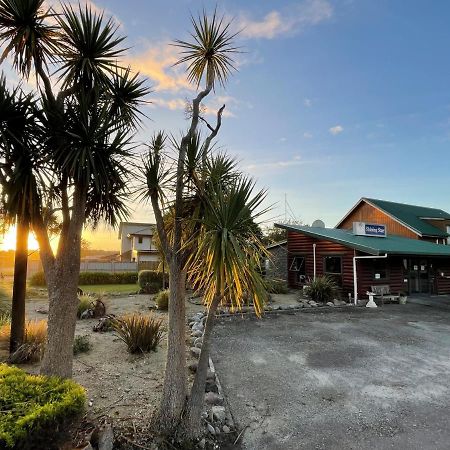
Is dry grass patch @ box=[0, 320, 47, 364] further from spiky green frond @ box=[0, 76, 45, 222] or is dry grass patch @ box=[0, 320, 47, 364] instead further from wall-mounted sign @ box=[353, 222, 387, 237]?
wall-mounted sign @ box=[353, 222, 387, 237]

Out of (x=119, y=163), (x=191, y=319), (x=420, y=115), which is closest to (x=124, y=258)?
(x=191, y=319)

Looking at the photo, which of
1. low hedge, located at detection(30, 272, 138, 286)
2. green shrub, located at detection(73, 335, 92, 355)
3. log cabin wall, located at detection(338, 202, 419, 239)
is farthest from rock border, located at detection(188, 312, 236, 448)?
log cabin wall, located at detection(338, 202, 419, 239)

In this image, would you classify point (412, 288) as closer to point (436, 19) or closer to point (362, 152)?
point (362, 152)

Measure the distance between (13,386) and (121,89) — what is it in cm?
427

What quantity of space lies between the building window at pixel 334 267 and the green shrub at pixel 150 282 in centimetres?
959

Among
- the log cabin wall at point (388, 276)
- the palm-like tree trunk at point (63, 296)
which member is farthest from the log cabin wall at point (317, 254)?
the palm-like tree trunk at point (63, 296)

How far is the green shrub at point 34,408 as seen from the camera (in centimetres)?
229

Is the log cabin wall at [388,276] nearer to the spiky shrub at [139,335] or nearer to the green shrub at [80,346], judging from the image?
the spiky shrub at [139,335]

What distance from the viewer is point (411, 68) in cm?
1120

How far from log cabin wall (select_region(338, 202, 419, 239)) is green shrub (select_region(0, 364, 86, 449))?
2568 centimetres

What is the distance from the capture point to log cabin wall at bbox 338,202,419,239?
23.4 meters

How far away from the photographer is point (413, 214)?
1032 inches

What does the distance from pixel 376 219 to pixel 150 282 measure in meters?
19.6

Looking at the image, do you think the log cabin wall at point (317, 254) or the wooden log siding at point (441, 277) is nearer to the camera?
the log cabin wall at point (317, 254)
